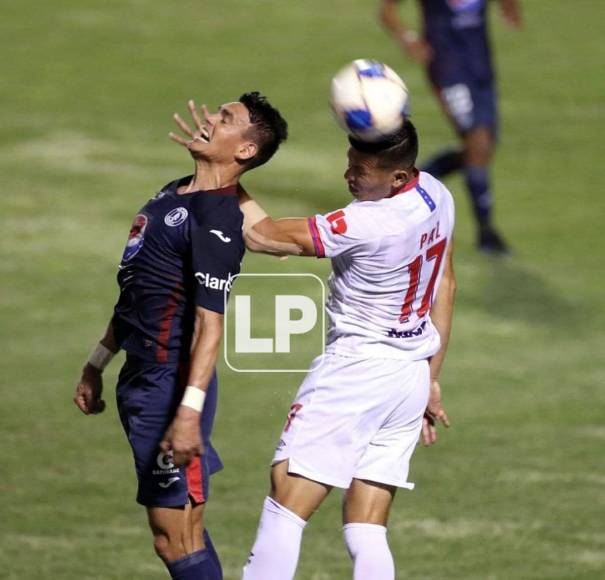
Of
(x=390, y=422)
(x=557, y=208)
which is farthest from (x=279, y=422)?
(x=557, y=208)

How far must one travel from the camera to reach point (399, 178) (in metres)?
5.94

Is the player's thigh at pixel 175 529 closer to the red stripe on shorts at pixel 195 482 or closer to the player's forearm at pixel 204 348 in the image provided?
the red stripe on shorts at pixel 195 482

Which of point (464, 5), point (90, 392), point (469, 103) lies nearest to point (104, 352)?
point (90, 392)

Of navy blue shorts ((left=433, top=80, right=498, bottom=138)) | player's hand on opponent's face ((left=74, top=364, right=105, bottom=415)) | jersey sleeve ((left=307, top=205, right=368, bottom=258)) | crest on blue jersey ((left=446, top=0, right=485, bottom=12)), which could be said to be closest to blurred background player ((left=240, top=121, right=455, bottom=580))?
jersey sleeve ((left=307, top=205, right=368, bottom=258))

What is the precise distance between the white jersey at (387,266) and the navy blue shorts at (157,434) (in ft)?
2.14

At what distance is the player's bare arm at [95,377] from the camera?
20.9ft

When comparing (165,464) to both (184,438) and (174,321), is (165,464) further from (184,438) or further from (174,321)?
(174,321)

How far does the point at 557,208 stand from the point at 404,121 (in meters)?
10.9

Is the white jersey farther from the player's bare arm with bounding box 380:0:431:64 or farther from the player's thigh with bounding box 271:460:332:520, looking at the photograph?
the player's bare arm with bounding box 380:0:431:64

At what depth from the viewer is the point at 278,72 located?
2128cm

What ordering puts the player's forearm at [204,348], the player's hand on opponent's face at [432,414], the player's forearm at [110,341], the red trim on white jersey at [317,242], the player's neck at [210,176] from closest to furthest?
the player's forearm at [204,348]
the red trim on white jersey at [317,242]
the player's neck at [210,176]
the player's forearm at [110,341]
the player's hand on opponent's face at [432,414]

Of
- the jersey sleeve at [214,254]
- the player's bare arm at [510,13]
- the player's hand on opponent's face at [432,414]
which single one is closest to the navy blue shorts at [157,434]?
the jersey sleeve at [214,254]

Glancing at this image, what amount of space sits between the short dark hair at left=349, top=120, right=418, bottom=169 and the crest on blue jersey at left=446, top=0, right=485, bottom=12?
8687 millimetres

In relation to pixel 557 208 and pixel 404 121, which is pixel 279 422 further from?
pixel 557 208
